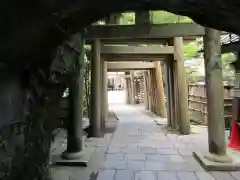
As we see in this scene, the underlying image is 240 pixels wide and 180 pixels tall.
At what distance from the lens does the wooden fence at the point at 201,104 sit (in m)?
8.36

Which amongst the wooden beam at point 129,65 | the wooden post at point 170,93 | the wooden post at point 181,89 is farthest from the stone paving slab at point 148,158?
the wooden beam at point 129,65

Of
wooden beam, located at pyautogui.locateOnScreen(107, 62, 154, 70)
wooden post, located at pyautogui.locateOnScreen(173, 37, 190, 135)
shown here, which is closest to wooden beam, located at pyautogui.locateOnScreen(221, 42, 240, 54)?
wooden post, located at pyautogui.locateOnScreen(173, 37, 190, 135)

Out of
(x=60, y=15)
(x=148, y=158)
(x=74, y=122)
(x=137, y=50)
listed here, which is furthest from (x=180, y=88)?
(x=60, y=15)

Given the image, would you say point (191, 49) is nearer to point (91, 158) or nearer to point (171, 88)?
point (171, 88)

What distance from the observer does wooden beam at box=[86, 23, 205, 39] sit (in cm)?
661

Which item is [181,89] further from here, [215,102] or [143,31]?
[215,102]

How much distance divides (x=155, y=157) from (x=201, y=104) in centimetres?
467

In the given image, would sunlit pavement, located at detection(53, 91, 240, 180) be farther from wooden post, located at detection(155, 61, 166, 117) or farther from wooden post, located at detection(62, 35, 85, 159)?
wooden post, located at detection(155, 61, 166, 117)

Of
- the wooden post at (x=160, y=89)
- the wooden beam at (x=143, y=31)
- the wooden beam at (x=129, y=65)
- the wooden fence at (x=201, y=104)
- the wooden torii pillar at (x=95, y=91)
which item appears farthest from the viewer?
the wooden post at (x=160, y=89)

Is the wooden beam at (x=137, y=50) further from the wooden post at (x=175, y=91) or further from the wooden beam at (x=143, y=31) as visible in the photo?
the wooden beam at (x=143, y=31)

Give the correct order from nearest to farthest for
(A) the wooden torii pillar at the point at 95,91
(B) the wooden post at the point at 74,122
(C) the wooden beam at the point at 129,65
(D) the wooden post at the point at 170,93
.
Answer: (B) the wooden post at the point at 74,122 → (A) the wooden torii pillar at the point at 95,91 → (D) the wooden post at the point at 170,93 → (C) the wooden beam at the point at 129,65

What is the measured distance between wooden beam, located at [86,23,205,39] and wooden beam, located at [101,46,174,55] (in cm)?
65

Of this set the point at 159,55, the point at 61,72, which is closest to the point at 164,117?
the point at 159,55

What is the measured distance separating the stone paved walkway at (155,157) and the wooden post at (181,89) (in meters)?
0.32
